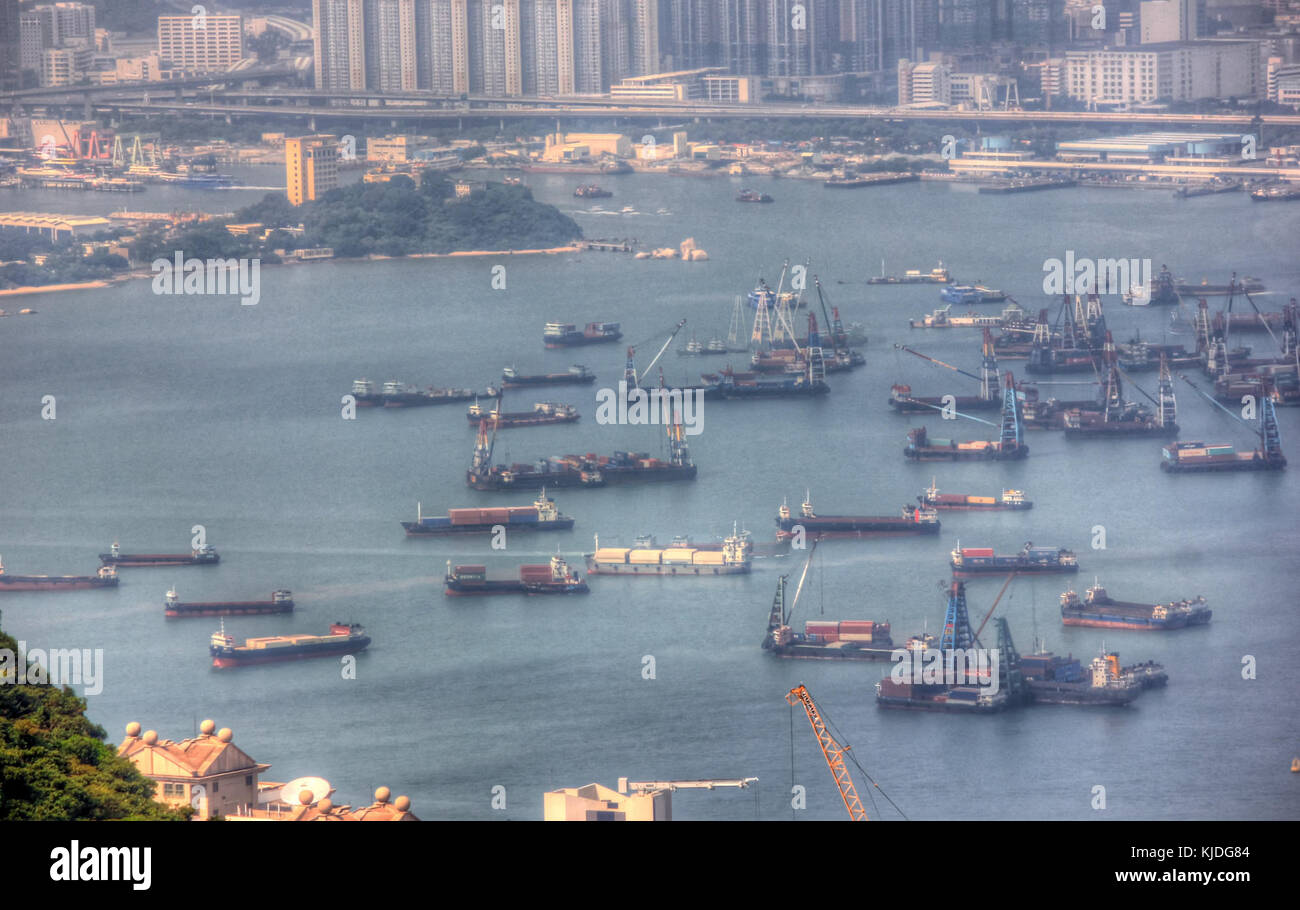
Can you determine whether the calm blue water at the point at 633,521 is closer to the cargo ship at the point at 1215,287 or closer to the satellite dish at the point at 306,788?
the cargo ship at the point at 1215,287

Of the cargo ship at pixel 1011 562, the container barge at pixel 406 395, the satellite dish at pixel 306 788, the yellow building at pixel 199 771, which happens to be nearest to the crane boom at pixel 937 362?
the container barge at pixel 406 395

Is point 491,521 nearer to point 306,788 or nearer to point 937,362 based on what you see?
point 937,362

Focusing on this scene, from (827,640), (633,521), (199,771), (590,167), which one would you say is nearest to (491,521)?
(633,521)

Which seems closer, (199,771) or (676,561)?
(199,771)

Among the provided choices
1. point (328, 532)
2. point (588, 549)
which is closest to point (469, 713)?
point (588, 549)

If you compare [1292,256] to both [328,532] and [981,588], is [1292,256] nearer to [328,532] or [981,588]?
[981,588]

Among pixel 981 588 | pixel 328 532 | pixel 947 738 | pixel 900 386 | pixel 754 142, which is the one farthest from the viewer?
pixel 754 142
